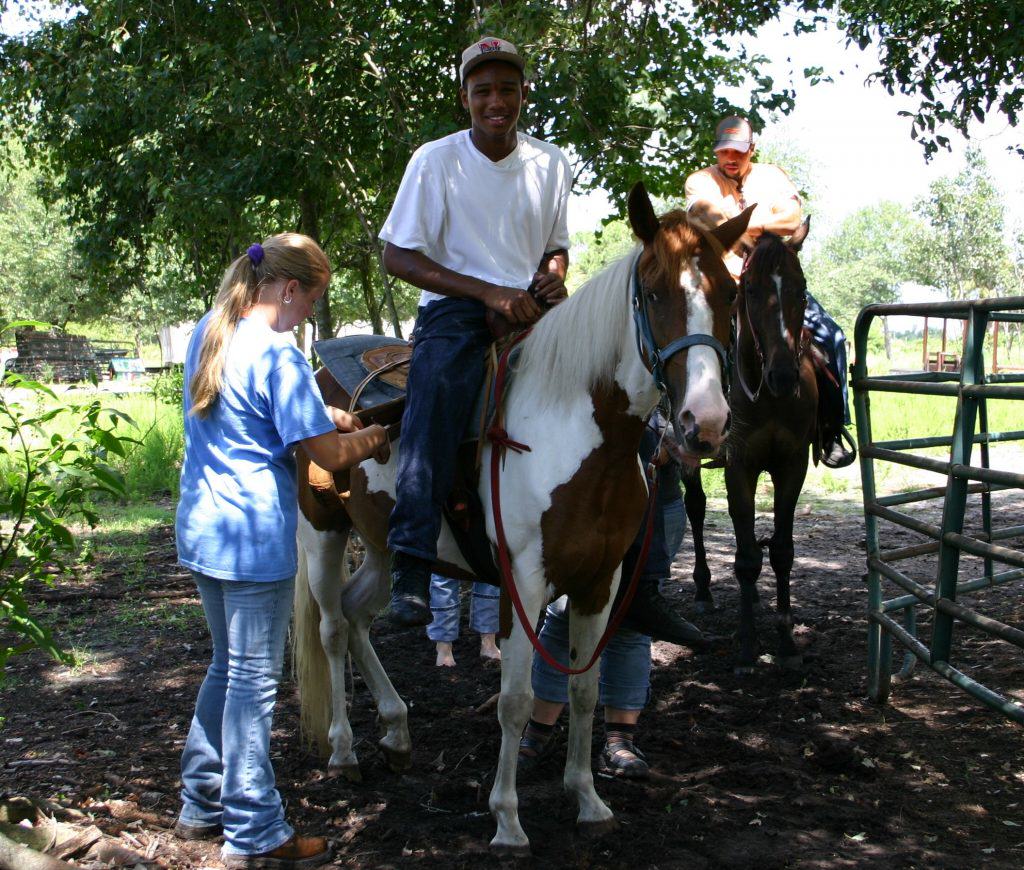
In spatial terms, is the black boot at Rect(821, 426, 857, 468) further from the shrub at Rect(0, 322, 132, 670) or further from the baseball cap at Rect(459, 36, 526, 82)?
the shrub at Rect(0, 322, 132, 670)

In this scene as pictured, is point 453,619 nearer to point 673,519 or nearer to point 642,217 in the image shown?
point 673,519

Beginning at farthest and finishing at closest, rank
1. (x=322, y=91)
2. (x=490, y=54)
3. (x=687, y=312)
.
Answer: (x=322, y=91) → (x=490, y=54) → (x=687, y=312)

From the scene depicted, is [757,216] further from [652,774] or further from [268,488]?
[268,488]

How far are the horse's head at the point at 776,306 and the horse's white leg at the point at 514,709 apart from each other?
2.35 m

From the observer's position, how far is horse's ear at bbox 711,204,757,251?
10.3 ft

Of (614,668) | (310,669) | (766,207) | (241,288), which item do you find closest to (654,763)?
(614,668)

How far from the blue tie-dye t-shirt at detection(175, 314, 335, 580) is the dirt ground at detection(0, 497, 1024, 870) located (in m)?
1.07

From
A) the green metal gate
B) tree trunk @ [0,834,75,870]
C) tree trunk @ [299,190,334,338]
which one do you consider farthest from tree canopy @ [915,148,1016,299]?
tree trunk @ [0,834,75,870]

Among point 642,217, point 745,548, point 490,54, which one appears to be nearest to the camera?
point 642,217

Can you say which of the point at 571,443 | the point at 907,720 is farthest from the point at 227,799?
the point at 907,720

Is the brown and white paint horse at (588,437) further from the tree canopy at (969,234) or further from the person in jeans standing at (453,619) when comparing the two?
the tree canopy at (969,234)

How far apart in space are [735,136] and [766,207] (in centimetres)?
54

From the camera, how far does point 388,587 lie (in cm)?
441

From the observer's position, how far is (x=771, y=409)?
5410 millimetres
